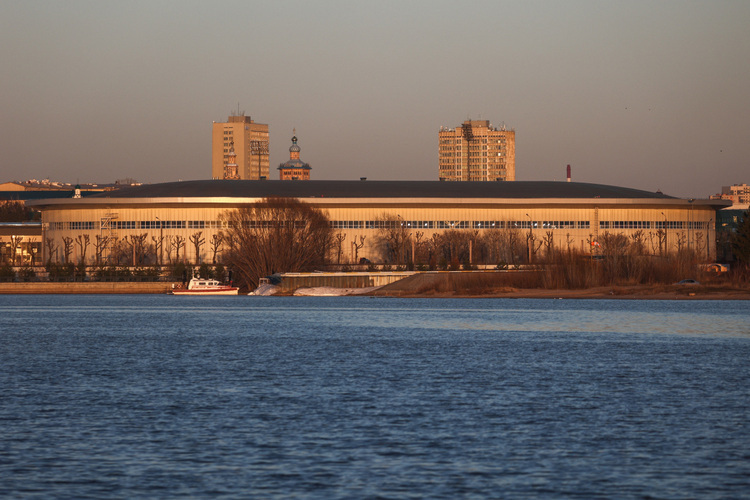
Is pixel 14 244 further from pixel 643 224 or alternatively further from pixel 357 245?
pixel 643 224

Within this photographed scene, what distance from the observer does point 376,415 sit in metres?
28.7

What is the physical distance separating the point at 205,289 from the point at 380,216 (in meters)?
32.6

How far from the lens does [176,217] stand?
496ft

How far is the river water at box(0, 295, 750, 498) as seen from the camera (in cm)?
2103

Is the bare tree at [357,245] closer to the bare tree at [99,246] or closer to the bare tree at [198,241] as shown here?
the bare tree at [198,241]

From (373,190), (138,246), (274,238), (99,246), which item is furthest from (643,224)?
(99,246)

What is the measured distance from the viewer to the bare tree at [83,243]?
497 feet

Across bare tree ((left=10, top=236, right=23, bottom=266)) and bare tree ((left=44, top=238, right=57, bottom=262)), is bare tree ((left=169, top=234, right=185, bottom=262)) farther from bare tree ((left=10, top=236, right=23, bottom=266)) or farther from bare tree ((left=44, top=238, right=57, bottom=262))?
bare tree ((left=10, top=236, right=23, bottom=266))

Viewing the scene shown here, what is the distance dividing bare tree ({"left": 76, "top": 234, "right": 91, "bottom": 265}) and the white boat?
2701cm

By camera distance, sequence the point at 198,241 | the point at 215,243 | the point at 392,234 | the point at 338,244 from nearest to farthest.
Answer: the point at 215,243 → the point at 338,244 → the point at 392,234 → the point at 198,241

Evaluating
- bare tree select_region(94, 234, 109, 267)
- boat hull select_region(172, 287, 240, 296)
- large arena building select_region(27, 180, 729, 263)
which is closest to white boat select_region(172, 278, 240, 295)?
boat hull select_region(172, 287, 240, 296)

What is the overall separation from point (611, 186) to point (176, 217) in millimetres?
59868

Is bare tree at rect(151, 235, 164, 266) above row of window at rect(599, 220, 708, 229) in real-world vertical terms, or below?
below

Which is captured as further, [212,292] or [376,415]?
[212,292]
